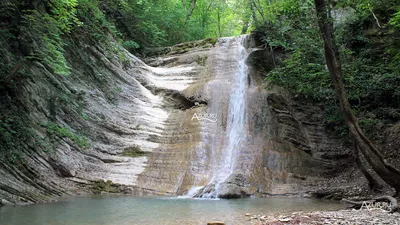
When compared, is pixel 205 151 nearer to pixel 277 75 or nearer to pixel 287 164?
pixel 287 164

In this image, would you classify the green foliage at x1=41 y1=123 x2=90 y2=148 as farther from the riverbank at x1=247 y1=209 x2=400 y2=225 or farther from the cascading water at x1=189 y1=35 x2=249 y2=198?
the riverbank at x1=247 y1=209 x2=400 y2=225

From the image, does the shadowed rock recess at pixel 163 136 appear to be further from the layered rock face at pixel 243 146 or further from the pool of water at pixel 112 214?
the pool of water at pixel 112 214

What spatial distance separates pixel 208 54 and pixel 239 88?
3.87 metres

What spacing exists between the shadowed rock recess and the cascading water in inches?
4.1

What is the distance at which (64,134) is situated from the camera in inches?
463

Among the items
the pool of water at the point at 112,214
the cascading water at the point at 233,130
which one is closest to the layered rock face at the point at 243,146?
the cascading water at the point at 233,130

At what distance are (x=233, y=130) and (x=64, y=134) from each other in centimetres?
709

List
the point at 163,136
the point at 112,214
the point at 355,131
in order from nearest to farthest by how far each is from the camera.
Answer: the point at 112,214, the point at 355,131, the point at 163,136

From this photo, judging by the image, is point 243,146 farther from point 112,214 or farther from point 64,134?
point 112,214

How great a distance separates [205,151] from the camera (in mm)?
13898

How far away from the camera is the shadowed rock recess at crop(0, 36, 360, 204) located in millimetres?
11211

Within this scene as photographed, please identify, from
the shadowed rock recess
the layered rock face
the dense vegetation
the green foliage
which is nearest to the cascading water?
the layered rock face

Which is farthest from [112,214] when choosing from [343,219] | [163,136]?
[163,136]

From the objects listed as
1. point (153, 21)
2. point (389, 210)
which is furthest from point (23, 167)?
point (153, 21)
